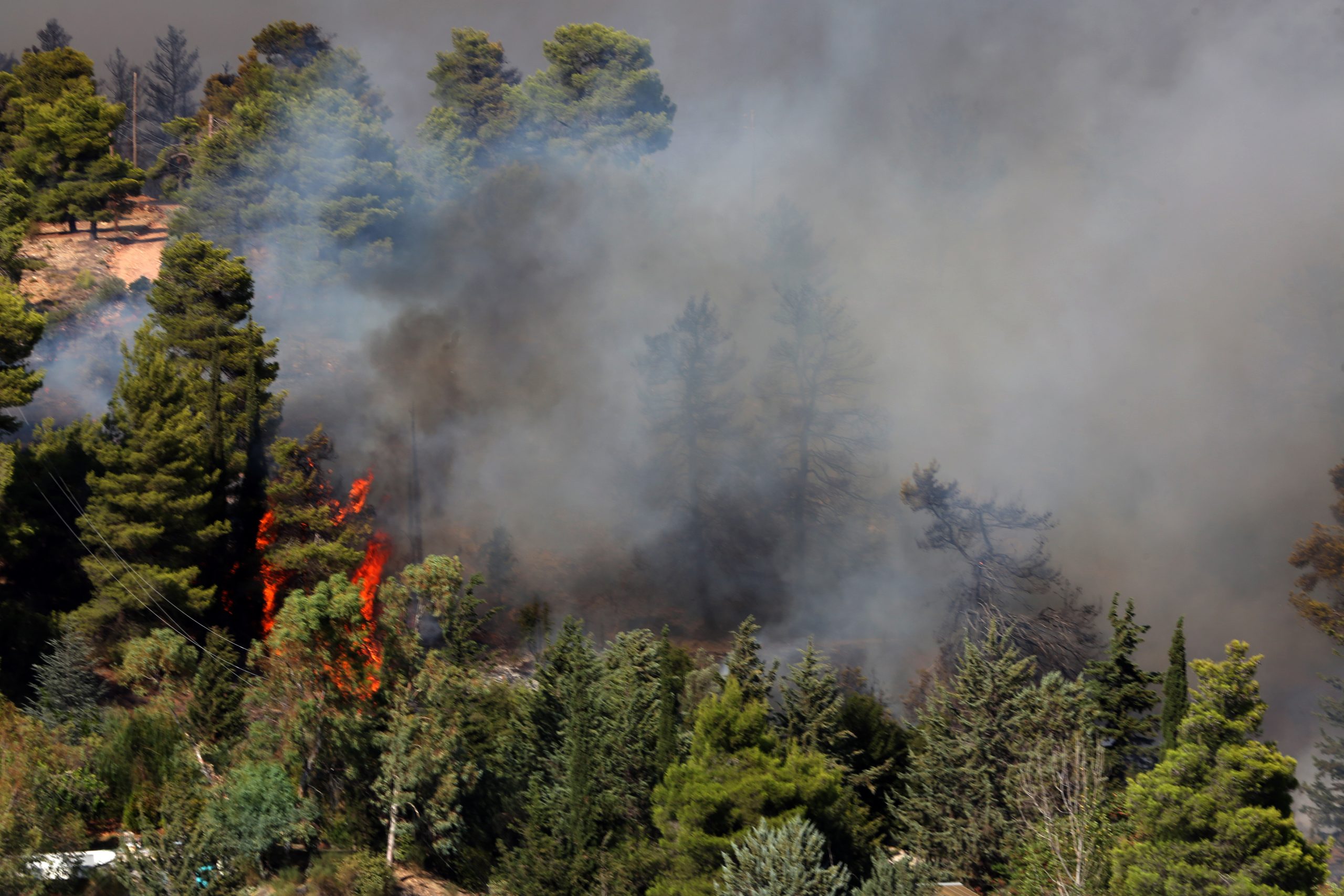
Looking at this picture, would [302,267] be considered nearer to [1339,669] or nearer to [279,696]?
[279,696]

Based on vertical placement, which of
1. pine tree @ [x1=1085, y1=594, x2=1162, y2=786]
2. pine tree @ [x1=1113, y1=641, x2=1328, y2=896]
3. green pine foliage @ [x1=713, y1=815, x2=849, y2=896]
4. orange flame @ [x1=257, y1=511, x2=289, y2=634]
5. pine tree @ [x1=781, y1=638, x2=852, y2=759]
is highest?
orange flame @ [x1=257, y1=511, x2=289, y2=634]

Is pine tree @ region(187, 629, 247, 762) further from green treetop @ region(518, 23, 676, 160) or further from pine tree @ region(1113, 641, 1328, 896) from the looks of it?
green treetop @ region(518, 23, 676, 160)

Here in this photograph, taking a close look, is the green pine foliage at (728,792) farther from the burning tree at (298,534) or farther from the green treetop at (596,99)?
the green treetop at (596,99)

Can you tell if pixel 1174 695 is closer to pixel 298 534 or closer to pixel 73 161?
pixel 298 534

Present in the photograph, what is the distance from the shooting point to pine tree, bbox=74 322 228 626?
30156 millimetres

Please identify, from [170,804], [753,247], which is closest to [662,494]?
[753,247]

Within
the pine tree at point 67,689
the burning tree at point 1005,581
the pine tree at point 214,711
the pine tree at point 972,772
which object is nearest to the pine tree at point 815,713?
the pine tree at point 972,772

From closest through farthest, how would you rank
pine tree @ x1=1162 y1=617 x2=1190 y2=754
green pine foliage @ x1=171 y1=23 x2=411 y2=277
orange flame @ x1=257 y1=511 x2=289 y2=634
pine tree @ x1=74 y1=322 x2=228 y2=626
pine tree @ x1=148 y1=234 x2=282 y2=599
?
pine tree @ x1=1162 y1=617 x2=1190 y2=754 < pine tree @ x1=74 y1=322 x2=228 y2=626 < orange flame @ x1=257 y1=511 x2=289 y2=634 < pine tree @ x1=148 y1=234 x2=282 y2=599 < green pine foliage @ x1=171 y1=23 x2=411 y2=277

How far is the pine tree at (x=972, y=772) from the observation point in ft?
82.5

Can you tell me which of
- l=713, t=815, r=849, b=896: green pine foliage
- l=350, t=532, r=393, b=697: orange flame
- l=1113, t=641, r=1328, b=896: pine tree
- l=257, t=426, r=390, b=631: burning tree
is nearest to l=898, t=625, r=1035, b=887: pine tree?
l=713, t=815, r=849, b=896: green pine foliage

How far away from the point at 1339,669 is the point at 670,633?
69.2ft

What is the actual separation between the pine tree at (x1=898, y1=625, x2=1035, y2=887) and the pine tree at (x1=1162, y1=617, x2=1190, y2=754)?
2.84 metres

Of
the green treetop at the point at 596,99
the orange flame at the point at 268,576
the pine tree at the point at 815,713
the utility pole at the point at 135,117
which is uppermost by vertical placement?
the utility pole at the point at 135,117

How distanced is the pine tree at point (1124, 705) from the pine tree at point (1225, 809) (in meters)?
9.95
